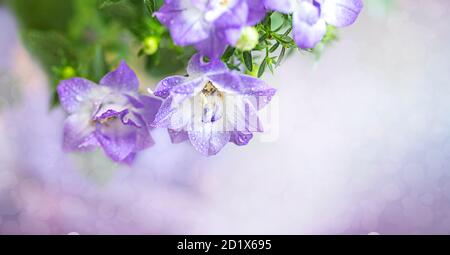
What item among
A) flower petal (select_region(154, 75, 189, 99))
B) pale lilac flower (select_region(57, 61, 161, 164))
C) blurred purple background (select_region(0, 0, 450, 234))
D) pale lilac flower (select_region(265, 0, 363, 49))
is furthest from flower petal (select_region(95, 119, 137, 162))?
blurred purple background (select_region(0, 0, 450, 234))

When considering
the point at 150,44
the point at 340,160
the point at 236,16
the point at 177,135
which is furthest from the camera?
the point at 340,160

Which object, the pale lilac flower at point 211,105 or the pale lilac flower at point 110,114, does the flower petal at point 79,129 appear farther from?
the pale lilac flower at point 211,105

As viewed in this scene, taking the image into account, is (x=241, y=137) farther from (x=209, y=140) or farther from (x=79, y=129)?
(x=79, y=129)

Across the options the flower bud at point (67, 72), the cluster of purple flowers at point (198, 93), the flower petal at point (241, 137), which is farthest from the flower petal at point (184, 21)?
the flower bud at point (67, 72)

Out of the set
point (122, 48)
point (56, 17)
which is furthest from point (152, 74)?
point (56, 17)

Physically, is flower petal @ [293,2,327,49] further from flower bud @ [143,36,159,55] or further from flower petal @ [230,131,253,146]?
flower bud @ [143,36,159,55]

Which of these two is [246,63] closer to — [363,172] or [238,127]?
[238,127]

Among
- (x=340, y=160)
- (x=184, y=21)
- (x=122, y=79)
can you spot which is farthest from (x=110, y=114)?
(x=340, y=160)
